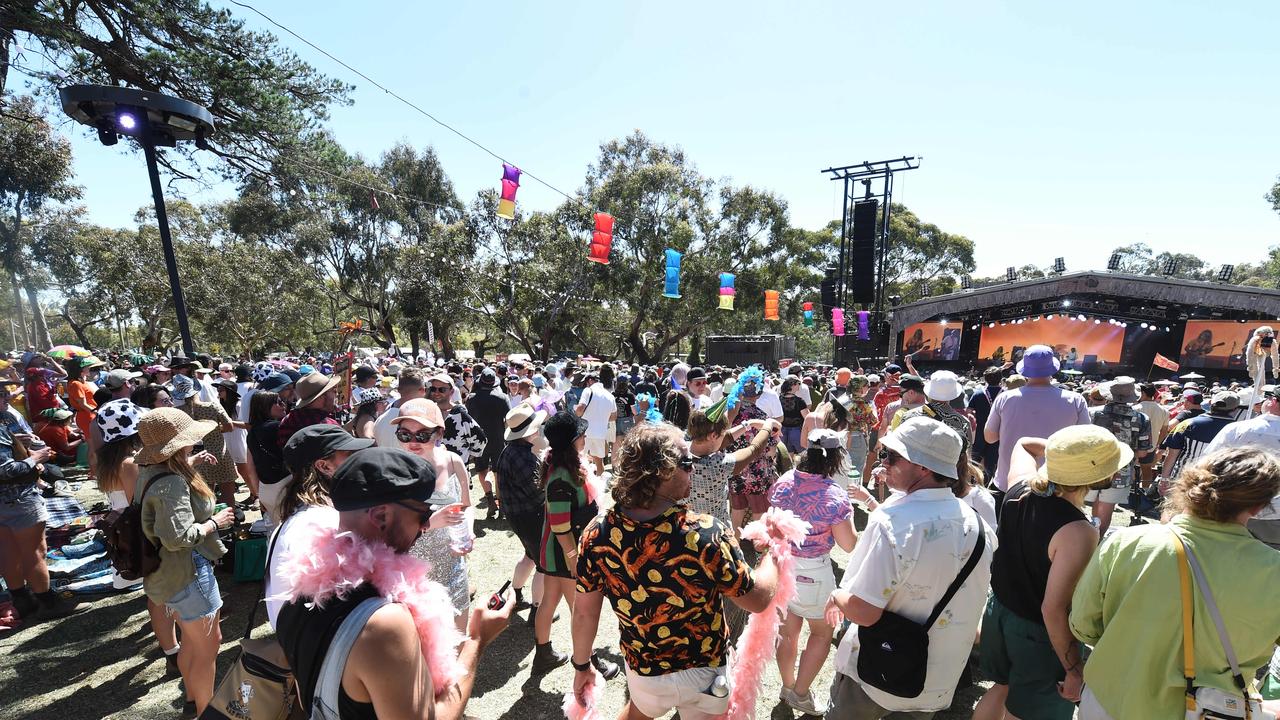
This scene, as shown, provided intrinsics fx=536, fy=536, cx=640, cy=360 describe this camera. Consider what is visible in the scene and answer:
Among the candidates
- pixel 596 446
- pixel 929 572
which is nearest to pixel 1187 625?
pixel 929 572

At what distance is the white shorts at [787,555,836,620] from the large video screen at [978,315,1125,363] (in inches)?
871

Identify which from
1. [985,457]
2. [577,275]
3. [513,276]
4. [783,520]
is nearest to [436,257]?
[513,276]

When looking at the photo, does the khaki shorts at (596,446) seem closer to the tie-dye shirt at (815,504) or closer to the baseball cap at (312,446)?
the tie-dye shirt at (815,504)

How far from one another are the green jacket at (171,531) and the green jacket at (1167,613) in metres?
3.86

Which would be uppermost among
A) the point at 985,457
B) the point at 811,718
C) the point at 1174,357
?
the point at 1174,357

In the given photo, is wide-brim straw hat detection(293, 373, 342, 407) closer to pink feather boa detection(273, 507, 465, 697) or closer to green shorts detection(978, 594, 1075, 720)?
pink feather boa detection(273, 507, 465, 697)

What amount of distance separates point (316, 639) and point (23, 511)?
15.6 ft

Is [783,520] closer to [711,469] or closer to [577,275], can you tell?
[711,469]

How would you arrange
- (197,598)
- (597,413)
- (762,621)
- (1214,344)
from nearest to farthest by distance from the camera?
(762,621) < (197,598) < (597,413) < (1214,344)

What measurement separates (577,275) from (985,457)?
20.1 metres

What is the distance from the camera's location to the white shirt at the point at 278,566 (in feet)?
4.67

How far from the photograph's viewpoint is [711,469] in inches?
131

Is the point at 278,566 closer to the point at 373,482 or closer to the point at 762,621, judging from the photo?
the point at 373,482

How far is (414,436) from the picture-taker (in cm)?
305
